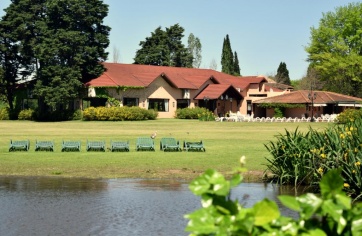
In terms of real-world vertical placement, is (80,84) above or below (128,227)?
above

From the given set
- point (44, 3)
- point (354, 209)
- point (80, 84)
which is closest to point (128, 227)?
point (354, 209)

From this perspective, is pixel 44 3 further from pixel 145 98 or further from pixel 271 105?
pixel 271 105

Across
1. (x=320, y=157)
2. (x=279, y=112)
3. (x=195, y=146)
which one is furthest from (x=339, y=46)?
(x=320, y=157)

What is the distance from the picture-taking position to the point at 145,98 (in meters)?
75.1

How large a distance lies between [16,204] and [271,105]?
64075 millimetres

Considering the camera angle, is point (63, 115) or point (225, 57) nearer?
point (63, 115)

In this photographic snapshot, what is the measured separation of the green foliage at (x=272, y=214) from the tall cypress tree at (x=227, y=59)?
105 metres

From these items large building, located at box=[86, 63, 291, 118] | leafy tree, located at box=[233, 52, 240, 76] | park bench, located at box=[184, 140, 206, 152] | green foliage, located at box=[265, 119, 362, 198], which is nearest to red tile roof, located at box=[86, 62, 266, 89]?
large building, located at box=[86, 63, 291, 118]

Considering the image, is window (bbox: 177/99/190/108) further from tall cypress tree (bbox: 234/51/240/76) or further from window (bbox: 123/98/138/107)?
tall cypress tree (bbox: 234/51/240/76)

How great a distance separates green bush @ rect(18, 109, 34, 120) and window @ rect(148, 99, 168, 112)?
14664 millimetres

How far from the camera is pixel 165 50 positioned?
91688 millimetres

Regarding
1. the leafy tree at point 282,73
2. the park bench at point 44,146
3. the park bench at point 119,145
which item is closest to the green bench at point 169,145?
the park bench at point 119,145

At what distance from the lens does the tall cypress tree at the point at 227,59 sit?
358 feet

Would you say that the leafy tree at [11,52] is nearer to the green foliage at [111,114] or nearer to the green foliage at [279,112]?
the green foliage at [111,114]
